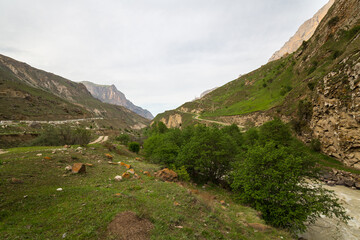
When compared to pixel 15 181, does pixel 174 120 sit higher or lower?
higher

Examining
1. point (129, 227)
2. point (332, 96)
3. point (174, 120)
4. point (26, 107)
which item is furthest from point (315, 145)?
point (26, 107)

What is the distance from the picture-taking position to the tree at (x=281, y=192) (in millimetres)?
10914

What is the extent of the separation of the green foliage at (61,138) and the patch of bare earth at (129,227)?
25222mm

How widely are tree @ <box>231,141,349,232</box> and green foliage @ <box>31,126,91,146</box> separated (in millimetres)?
27611

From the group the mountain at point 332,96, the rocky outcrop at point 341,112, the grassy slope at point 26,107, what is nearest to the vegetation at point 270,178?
the rocky outcrop at point 341,112

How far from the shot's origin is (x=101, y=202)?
7293 millimetres

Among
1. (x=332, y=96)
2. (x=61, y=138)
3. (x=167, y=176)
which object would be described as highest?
(x=332, y=96)

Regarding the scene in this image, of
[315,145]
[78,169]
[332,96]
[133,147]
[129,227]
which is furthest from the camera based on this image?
[133,147]

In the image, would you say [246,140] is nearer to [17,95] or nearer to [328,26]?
[328,26]

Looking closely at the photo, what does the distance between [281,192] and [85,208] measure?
44.7ft

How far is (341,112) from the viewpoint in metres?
23.5

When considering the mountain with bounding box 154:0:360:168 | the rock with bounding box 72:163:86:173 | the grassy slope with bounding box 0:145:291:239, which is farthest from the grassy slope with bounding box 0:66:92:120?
the mountain with bounding box 154:0:360:168

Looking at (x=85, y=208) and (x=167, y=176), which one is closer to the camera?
(x=85, y=208)

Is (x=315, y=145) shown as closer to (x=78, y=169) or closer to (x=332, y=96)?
(x=332, y=96)
